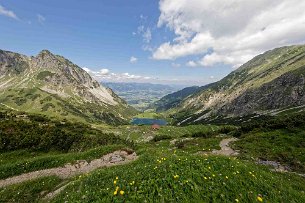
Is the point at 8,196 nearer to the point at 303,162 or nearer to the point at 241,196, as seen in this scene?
the point at 241,196

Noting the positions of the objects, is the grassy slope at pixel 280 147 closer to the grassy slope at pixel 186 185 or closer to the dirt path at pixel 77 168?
the grassy slope at pixel 186 185

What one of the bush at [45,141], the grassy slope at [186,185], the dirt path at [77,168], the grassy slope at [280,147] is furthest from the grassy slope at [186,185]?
the bush at [45,141]

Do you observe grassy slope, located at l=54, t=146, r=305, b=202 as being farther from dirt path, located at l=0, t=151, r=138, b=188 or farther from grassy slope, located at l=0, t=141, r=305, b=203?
dirt path, located at l=0, t=151, r=138, b=188

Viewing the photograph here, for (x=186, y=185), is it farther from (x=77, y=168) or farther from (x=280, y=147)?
(x=280, y=147)

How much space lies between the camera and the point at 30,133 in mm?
57469

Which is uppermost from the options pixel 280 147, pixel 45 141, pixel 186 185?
pixel 186 185

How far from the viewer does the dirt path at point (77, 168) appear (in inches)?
1242

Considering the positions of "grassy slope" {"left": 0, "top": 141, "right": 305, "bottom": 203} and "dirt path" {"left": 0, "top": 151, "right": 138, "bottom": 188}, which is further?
"dirt path" {"left": 0, "top": 151, "right": 138, "bottom": 188}

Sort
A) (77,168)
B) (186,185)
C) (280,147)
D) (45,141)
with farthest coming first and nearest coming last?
(45,141) < (280,147) < (77,168) < (186,185)

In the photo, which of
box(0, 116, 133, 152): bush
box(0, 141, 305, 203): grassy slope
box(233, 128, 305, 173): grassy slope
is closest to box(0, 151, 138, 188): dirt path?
box(0, 116, 133, 152): bush

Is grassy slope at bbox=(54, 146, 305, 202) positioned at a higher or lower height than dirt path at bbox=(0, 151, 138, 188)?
higher

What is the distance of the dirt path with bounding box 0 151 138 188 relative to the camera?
31534 millimetres

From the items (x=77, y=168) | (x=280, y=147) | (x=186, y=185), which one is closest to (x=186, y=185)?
(x=186, y=185)

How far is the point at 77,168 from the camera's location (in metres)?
35.3
